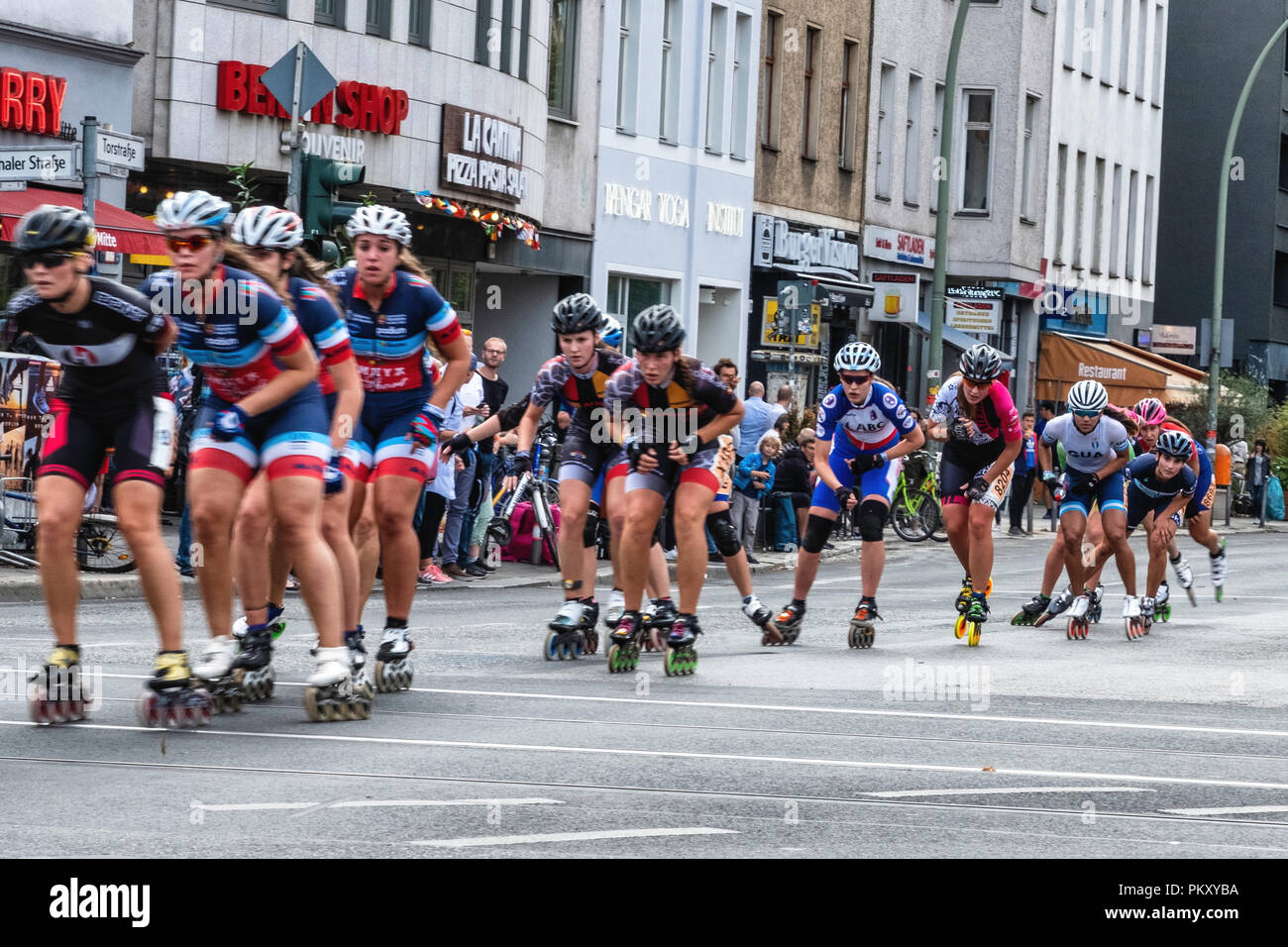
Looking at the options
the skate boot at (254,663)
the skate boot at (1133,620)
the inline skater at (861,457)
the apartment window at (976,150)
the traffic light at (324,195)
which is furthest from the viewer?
the apartment window at (976,150)

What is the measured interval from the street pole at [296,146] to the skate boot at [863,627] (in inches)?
188

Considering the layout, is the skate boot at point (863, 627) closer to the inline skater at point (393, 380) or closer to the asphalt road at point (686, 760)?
the asphalt road at point (686, 760)

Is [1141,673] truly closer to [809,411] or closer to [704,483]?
[704,483]

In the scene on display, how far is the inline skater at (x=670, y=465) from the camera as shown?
11.1m

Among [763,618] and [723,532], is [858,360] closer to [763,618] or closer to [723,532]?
[723,532]

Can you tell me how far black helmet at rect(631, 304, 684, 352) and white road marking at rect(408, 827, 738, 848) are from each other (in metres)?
4.60

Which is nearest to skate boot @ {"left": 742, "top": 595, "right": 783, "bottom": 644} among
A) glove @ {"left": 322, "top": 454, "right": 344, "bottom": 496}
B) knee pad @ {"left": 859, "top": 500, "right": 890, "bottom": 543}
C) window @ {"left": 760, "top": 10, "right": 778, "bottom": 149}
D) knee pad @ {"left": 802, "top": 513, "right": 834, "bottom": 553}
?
knee pad @ {"left": 802, "top": 513, "right": 834, "bottom": 553}

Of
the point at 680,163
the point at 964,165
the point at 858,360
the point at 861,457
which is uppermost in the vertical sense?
the point at 964,165

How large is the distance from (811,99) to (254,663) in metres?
31.7

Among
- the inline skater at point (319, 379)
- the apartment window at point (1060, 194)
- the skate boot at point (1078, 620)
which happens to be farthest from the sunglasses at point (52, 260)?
the apartment window at point (1060, 194)

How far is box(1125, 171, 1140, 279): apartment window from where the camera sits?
2170 inches

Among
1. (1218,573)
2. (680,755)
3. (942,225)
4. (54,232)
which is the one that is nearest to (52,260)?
(54,232)

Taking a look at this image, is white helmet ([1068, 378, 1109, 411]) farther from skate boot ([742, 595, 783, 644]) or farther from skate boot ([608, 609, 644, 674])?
skate boot ([608, 609, 644, 674])

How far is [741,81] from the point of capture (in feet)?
122
